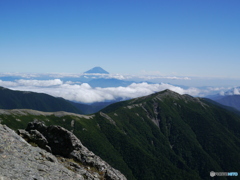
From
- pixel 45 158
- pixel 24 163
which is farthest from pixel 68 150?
pixel 24 163

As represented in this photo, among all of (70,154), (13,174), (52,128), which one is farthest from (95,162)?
(13,174)

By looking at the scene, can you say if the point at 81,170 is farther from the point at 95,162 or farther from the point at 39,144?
the point at 39,144

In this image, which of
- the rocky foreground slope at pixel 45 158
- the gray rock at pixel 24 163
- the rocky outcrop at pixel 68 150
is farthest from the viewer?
the rocky outcrop at pixel 68 150

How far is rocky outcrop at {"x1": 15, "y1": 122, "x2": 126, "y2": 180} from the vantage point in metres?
30.2

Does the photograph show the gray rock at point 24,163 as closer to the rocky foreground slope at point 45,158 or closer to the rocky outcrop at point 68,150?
the rocky foreground slope at point 45,158

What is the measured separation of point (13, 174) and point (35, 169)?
10.2ft

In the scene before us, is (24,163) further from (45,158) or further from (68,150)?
(68,150)

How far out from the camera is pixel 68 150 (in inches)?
1337

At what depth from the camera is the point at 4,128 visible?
2825cm

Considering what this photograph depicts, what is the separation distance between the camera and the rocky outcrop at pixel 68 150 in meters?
30.2

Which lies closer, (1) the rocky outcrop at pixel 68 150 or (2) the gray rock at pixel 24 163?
(2) the gray rock at pixel 24 163

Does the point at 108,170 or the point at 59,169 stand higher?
the point at 59,169

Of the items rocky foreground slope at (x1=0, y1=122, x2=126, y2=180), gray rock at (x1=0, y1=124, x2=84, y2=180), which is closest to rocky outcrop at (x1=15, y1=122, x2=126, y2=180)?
rocky foreground slope at (x1=0, y1=122, x2=126, y2=180)

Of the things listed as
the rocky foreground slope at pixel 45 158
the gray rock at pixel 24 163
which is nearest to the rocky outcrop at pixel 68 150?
the rocky foreground slope at pixel 45 158
